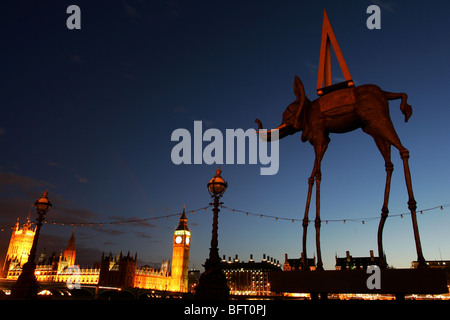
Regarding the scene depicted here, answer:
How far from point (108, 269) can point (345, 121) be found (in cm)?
11624

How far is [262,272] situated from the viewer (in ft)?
431

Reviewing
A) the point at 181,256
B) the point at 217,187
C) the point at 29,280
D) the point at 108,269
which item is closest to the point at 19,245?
the point at 108,269

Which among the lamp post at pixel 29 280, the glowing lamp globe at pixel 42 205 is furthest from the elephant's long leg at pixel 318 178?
the glowing lamp globe at pixel 42 205

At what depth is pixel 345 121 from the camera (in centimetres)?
768

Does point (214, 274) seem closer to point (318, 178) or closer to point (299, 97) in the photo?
point (318, 178)

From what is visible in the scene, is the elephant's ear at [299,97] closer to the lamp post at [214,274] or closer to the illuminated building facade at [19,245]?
the lamp post at [214,274]

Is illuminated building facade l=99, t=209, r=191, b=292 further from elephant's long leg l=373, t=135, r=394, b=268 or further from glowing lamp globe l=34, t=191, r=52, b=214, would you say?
elephant's long leg l=373, t=135, r=394, b=268

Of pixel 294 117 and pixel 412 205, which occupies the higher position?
pixel 294 117

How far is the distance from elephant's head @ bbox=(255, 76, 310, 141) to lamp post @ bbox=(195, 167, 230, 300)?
10.7ft

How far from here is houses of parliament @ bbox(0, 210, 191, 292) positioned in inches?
4124
